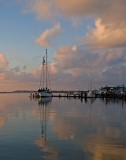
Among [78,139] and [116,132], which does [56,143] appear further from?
[116,132]

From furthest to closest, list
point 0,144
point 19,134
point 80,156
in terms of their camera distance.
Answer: point 19,134, point 0,144, point 80,156

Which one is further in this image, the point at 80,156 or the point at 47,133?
the point at 47,133

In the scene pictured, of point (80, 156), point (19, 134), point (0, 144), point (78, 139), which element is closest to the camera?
point (80, 156)

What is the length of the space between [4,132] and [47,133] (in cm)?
388

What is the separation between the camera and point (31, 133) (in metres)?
30.2

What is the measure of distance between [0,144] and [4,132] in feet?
22.3

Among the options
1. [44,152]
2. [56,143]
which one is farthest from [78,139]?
[44,152]

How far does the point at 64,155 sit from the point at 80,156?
972mm

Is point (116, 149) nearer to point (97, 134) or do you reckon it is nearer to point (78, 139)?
point (78, 139)

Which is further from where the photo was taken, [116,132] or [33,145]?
[116,132]

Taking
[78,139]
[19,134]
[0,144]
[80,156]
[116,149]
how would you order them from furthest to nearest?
[19,134]
[78,139]
[0,144]
[116,149]
[80,156]

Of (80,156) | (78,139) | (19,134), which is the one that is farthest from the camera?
(19,134)

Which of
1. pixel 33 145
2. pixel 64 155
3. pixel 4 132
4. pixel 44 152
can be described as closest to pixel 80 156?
pixel 64 155

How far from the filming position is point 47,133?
30281mm
